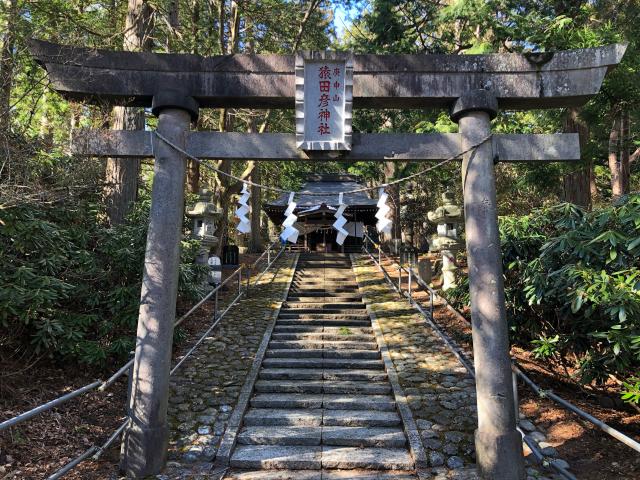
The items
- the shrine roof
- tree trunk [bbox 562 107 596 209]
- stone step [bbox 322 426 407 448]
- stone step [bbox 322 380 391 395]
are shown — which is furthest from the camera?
the shrine roof

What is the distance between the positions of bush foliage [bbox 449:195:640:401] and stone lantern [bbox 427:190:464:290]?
11.9 feet

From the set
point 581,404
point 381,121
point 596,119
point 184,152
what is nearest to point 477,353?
point 581,404

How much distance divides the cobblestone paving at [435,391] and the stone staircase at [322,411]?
0.29 m

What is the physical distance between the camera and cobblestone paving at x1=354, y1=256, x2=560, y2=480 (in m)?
4.51

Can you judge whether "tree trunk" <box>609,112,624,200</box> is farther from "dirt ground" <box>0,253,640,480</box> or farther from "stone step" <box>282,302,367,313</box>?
"stone step" <box>282,302,367,313</box>

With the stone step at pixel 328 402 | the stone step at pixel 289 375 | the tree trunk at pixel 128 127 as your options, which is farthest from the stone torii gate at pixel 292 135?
the tree trunk at pixel 128 127

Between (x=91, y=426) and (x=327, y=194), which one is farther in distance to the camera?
(x=327, y=194)

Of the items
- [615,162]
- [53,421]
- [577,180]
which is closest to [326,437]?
[53,421]

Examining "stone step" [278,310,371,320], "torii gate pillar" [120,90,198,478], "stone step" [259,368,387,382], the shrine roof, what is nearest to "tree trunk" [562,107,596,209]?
"stone step" [278,310,371,320]

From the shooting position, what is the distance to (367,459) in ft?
14.8

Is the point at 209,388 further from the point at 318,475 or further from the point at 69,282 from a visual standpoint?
the point at 69,282

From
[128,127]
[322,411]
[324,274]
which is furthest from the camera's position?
[324,274]

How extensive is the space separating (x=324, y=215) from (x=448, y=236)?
9792mm

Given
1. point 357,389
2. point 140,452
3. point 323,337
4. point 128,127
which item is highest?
point 128,127
